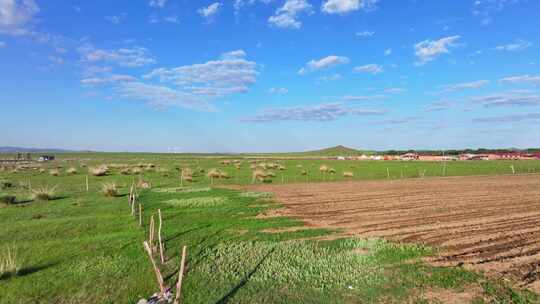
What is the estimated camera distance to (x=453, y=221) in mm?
14789

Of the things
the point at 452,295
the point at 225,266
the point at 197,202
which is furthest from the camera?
the point at 197,202

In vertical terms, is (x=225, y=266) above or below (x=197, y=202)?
below

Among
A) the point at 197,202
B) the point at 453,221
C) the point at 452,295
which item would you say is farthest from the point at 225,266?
the point at 197,202

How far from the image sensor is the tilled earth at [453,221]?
9594 millimetres

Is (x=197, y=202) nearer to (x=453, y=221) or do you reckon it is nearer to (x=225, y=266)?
(x=225, y=266)

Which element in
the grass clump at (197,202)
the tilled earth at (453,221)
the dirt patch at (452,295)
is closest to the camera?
the dirt patch at (452,295)

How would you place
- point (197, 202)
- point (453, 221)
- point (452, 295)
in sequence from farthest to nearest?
point (197, 202)
point (453, 221)
point (452, 295)

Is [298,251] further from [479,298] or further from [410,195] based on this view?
[410,195]

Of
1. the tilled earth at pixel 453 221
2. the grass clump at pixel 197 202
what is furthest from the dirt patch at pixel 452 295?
the grass clump at pixel 197 202

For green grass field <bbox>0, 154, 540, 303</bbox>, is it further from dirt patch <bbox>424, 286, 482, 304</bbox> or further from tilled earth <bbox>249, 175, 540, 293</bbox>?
tilled earth <bbox>249, 175, 540, 293</bbox>

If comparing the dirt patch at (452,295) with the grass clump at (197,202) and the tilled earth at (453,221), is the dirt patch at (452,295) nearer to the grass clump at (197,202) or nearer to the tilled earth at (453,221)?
the tilled earth at (453,221)

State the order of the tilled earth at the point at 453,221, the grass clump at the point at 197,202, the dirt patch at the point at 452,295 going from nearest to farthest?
the dirt patch at the point at 452,295 → the tilled earth at the point at 453,221 → the grass clump at the point at 197,202

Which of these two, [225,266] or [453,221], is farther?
[453,221]

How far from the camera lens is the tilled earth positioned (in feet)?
31.5
